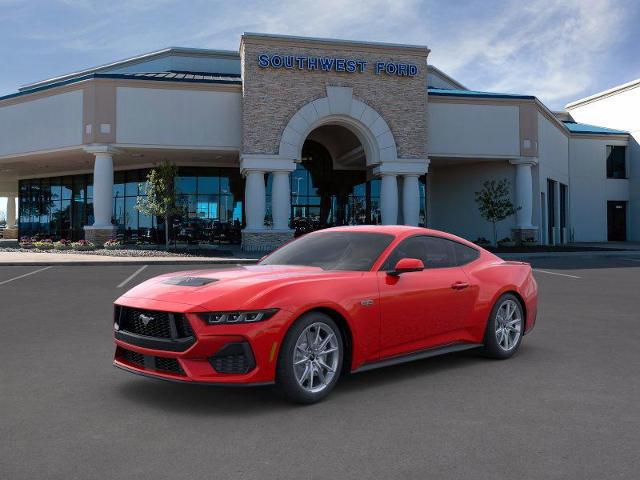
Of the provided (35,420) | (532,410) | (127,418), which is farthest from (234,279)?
(532,410)

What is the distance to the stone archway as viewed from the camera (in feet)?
92.3

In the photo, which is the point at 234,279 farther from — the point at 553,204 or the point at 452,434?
the point at 553,204

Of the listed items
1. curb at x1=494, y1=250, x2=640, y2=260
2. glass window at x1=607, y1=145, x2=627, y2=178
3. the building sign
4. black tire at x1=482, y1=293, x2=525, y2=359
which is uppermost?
the building sign

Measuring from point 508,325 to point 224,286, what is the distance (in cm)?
338

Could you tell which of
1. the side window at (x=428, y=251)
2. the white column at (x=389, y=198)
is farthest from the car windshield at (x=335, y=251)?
the white column at (x=389, y=198)

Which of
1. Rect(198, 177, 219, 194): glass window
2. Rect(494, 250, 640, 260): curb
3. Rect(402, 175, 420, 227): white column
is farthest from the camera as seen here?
Rect(198, 177, 219, 194): glass window

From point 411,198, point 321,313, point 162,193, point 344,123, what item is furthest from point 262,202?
point 321,313

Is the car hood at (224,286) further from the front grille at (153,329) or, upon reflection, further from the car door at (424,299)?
the car door at (424,299)

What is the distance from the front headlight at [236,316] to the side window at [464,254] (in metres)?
2.58

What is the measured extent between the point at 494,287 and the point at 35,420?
14.6ft

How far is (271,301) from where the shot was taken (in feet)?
15.0

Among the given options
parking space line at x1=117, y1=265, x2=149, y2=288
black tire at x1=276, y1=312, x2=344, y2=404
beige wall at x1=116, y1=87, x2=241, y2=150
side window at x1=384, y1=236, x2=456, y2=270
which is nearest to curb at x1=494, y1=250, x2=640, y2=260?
beige wall at x1=116, y1=87, x2=241, y2=150

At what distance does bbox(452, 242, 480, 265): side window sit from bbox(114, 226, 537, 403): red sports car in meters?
0.02

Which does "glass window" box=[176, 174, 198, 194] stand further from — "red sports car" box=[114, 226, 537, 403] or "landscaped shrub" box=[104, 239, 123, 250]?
"red sports car" box=[114, 226, 537, 403]
